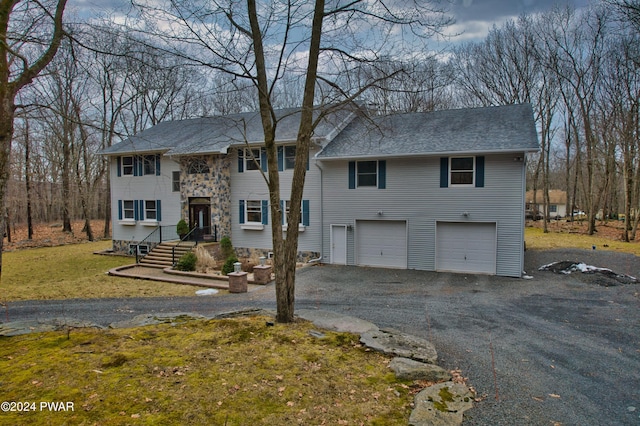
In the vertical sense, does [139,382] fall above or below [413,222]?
below

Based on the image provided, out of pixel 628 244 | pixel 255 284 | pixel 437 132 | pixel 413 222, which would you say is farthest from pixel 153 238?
pixel 628 244

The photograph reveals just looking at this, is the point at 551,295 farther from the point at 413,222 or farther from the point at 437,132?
the point at 437,132

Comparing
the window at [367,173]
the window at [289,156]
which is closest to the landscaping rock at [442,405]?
the window at [367,173]

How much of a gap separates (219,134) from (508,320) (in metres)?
12.1

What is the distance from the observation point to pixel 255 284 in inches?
511

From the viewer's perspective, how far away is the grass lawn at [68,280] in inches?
451

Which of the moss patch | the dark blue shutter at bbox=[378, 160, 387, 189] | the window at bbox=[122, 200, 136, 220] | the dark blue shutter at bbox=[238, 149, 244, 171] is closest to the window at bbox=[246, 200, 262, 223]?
the dark blue shutter at bbox=[238, 149, 244, 171]

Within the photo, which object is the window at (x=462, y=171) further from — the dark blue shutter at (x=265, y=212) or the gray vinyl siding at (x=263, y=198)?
the dark blue shutter at (x=265, y=212)

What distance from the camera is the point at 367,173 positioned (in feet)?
51.0

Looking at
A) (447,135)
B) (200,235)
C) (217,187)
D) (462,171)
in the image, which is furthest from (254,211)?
(462,171)

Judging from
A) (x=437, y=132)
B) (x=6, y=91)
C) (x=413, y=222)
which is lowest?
(x=413, y=222)

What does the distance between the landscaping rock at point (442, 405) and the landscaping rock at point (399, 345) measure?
0.84 m

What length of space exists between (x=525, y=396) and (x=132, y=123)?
3443 centimetres

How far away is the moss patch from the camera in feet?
11.6
